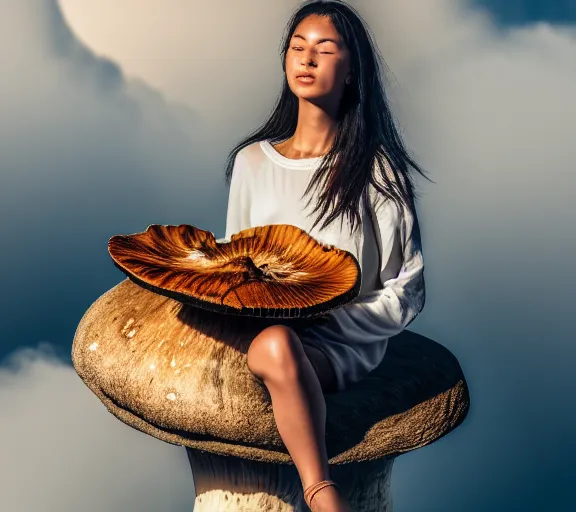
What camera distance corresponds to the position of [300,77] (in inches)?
147

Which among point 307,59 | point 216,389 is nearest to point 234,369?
point 216,389

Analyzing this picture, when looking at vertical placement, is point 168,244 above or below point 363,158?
below

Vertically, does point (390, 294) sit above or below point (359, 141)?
below

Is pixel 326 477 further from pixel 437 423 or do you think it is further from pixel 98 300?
pixel 98 300

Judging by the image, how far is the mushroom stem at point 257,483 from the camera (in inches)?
146

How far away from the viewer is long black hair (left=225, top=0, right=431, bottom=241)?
3.72 meters

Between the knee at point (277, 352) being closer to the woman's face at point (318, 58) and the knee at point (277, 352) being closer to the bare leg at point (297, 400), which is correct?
the bare leg at point (297, 400)

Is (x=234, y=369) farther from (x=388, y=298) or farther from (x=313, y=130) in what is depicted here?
(x=313, y=130)

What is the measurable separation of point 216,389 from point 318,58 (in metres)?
0.86

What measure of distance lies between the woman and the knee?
0.11 metres

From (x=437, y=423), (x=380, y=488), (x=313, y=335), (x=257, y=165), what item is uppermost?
(x=257, y=165)

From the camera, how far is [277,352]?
11.1 feet

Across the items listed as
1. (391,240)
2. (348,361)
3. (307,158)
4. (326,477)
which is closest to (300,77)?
(307,158)

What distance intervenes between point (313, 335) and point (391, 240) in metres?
0.33
